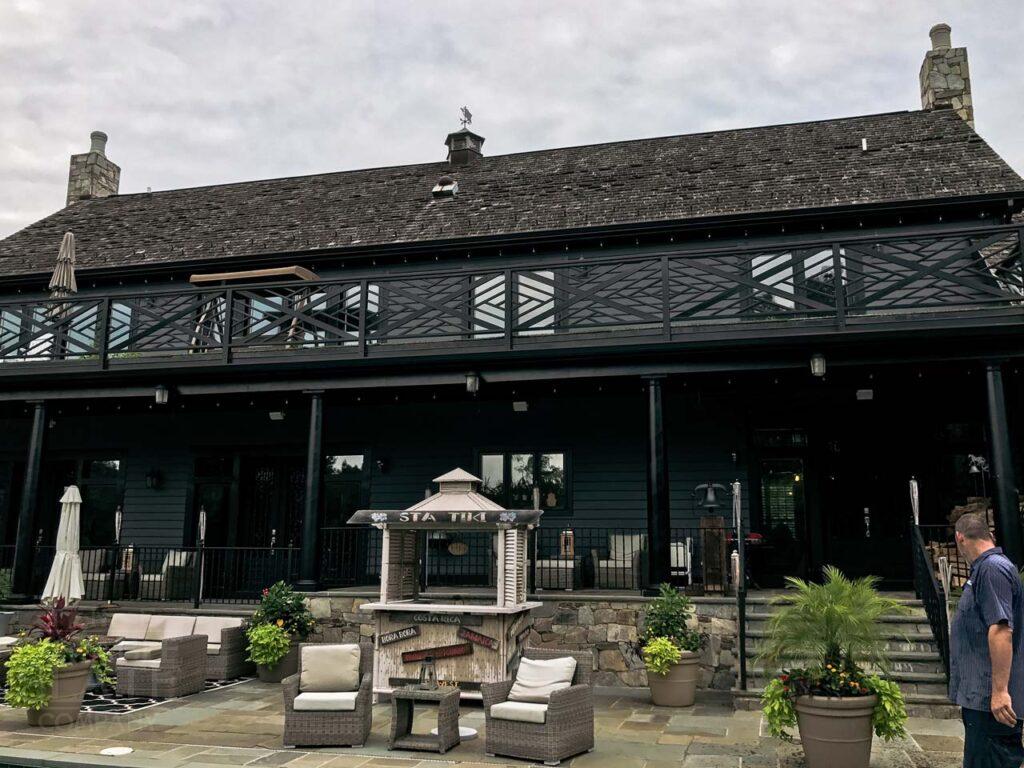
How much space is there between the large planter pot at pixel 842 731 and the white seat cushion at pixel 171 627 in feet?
24.9

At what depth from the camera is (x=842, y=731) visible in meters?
5.72

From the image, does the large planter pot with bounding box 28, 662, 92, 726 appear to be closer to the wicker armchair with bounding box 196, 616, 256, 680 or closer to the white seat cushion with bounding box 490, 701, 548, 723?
the wicker armchair with bounding box 196, 616, 256, 680

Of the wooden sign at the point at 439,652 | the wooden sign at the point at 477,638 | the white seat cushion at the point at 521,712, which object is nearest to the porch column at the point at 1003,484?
the wooden sign at the point at 477,638

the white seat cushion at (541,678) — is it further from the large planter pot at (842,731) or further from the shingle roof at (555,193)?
the shingle roof at (555,193)

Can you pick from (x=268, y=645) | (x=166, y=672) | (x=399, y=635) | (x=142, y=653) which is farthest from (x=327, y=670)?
(x=142, y=653)

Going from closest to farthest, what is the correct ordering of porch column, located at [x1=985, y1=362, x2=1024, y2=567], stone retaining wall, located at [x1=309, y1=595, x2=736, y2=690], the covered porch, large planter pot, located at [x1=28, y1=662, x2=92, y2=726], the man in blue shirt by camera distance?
the man in blue shirt → large planter pot, located at [x1=28, y1=662, x2=92, y2=726] → porch column, located at [x1=985, y1=362, x2=1024, y2=567] → stone retaining wall, located at [x1=309, y1=595, x2=736, y2=690] → the covered porch

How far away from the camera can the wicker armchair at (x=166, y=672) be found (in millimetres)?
8719

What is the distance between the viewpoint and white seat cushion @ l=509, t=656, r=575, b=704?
670 cm

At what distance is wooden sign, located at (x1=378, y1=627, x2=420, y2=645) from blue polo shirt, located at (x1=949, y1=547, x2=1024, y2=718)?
5.25 m

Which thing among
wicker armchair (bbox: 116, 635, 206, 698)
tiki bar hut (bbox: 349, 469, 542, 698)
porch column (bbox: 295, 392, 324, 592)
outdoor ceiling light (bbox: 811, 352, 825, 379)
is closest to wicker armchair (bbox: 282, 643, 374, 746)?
tiki bar hut (bbox: 349, 469, 542, 698)

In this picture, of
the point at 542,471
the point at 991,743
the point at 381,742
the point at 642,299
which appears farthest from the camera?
the point at 542,471

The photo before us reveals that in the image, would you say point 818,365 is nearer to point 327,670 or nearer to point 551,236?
point 551,236

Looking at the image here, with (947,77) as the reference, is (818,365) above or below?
below

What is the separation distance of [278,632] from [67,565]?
117 inches
